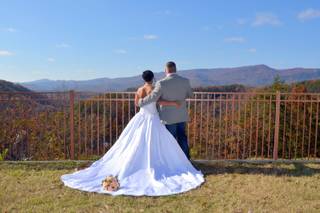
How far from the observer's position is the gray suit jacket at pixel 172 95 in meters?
6.15

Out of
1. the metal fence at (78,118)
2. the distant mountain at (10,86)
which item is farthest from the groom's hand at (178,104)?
the distant mountain at (10,86)

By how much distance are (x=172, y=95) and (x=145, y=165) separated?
129 centimetres

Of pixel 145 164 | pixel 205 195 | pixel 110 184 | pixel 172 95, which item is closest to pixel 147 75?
pixel 172 95

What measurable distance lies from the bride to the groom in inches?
4.6

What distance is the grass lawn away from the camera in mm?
4664

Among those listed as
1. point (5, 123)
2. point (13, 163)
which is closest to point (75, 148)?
point (13, 163)

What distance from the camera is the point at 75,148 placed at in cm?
809

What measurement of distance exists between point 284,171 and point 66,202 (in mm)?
3811

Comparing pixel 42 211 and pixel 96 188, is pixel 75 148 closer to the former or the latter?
pixel 96 188

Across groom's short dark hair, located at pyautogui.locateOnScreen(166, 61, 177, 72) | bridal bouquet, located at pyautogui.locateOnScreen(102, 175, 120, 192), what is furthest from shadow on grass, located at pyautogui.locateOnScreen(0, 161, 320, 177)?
groom's short dark hair, located at pyautogui.locateOnScreen(166, 61, 177, 72)

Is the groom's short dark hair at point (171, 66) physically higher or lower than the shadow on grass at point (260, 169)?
higher

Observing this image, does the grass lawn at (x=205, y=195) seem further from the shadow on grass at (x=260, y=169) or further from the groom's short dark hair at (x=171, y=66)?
the groom's short dark hair at (x=171, y=66)

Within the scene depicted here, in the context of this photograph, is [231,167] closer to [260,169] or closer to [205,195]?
[260,169]

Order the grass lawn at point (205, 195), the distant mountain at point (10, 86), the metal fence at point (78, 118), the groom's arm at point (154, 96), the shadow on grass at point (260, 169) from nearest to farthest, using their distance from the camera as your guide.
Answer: the grass lawn at point (205, 195)
the groom's arm at point (154, 96)
the shadow on grass at point (260, 169)
the metal fence at point (78, 118)
the distant mountain at point (10, 86)
